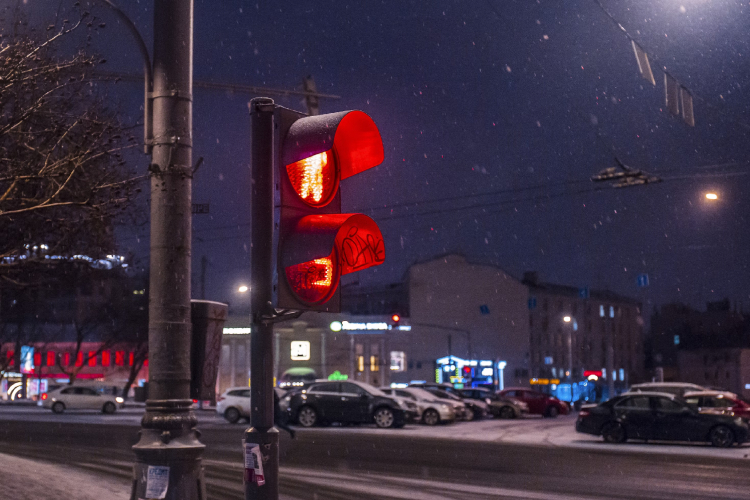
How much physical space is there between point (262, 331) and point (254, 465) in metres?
0.66

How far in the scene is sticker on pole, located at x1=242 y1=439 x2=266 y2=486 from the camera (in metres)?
4.13

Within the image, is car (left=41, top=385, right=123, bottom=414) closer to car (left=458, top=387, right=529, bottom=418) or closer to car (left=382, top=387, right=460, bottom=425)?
car (left=458, top=387, right=529, bottom=418)

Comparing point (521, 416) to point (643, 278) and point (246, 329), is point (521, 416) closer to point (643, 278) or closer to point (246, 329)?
point (643, 278)

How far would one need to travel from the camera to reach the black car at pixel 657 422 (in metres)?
21.9

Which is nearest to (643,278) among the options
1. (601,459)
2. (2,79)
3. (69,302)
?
(601,459)

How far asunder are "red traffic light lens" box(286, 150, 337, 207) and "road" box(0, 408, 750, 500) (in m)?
8.25

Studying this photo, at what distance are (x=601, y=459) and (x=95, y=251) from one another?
1100 cm

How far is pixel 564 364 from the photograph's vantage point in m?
97.6

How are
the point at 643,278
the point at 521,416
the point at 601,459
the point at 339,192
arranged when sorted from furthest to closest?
1. the point at 643,278
2. the point at 521,416
3. the point at 601,459
4. the point at 339,192

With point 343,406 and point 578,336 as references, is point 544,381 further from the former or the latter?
point 343,406

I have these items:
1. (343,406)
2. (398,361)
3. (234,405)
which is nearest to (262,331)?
(343,406)

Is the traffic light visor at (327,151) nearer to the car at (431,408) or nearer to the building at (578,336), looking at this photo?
the car at (431,408)

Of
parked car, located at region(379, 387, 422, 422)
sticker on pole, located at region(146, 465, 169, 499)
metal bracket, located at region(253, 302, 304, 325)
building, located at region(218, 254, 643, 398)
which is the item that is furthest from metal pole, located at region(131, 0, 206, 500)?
building, located at region(218, 254, 643, 398)

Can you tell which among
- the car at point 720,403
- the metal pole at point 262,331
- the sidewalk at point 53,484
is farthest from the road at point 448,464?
the metal pole at point 262,331
